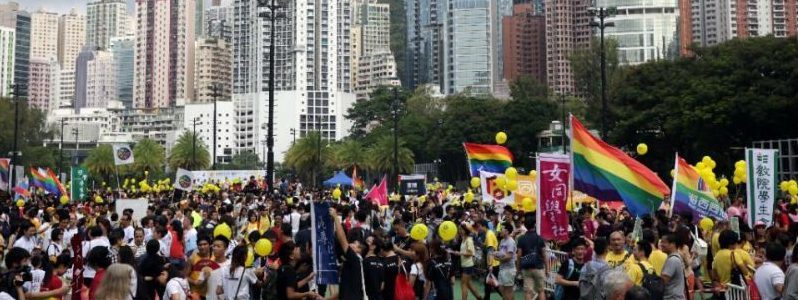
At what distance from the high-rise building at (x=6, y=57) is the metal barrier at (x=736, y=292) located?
163 meters

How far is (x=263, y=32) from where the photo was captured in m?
139

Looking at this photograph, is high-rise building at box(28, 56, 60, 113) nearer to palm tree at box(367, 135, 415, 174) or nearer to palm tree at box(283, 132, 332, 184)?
palm tree at box(283, 132, 332, 184)

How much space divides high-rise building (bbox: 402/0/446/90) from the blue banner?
125 meters

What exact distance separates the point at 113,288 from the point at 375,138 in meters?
79.1

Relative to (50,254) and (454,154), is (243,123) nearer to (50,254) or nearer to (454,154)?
(454,154)

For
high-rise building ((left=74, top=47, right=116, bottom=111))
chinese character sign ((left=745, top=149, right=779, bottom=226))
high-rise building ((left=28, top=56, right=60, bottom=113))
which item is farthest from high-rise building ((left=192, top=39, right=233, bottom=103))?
chinese character sign ((left=745, top=149, right=779, bottom=226))

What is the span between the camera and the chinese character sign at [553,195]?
40.5 feet

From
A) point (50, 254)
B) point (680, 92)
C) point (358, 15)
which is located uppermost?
point (358, 15)

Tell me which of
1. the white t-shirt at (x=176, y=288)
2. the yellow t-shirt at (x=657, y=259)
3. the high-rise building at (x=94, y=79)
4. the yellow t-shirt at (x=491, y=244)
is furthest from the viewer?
the high-rise building at (x=94, y=79)

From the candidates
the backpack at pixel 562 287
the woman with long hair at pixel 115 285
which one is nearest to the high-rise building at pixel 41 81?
the backpack at pixel 562 287

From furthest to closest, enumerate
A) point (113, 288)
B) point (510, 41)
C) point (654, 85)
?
1. point (510, 41)
2. point (654, 85)
3. point (113, 288)

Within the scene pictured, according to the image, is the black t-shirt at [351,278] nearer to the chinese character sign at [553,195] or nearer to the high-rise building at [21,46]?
the chinese character sign at [553,195]

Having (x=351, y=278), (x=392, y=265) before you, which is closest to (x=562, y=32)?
(x=392, y=265)

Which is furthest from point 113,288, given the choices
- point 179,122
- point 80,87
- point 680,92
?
point 80,87
